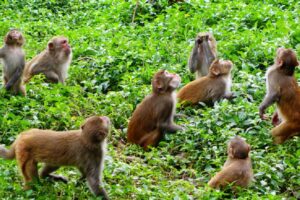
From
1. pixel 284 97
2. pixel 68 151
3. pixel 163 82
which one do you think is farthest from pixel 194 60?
pixel 68 151

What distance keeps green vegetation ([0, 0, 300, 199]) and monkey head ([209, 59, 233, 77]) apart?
0.33 meters

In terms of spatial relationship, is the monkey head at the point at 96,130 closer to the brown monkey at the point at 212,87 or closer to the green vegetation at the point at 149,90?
the green vegetation at the point at 149,90

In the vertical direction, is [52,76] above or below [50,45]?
below

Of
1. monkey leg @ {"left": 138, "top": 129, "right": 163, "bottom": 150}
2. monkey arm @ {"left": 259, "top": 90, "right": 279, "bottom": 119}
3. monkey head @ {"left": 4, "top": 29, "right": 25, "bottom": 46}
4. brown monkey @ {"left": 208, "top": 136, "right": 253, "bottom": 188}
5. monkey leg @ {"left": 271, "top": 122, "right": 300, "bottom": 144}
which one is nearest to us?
brown monkey @ {"left": 208, "top": 136, "right": 253, "bottom": 188}

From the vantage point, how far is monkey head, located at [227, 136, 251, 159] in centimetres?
912

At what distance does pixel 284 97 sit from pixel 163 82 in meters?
1.90

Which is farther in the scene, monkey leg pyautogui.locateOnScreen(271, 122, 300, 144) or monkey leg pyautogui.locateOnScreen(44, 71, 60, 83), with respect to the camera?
monkey leg pyautogui.locateOnScreen(44, 71, 60, 83)

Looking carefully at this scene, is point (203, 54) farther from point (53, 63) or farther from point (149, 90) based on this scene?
point (53, 63)

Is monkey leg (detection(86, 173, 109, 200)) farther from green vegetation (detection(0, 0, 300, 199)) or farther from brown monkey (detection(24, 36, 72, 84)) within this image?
brown monkey (detection(24, 36, 72, 84))

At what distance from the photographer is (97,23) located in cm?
1739

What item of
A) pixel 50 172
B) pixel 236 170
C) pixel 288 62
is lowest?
pixel 50 172

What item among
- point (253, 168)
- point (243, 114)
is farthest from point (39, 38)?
point (253, 168)

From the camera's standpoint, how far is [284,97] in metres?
10.4

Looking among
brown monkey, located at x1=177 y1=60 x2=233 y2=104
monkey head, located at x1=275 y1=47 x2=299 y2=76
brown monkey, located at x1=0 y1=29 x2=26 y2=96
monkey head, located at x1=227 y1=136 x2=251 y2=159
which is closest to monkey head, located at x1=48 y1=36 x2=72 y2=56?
brown monkey, located at x1=0 y1=29 x2=26 y2=96
